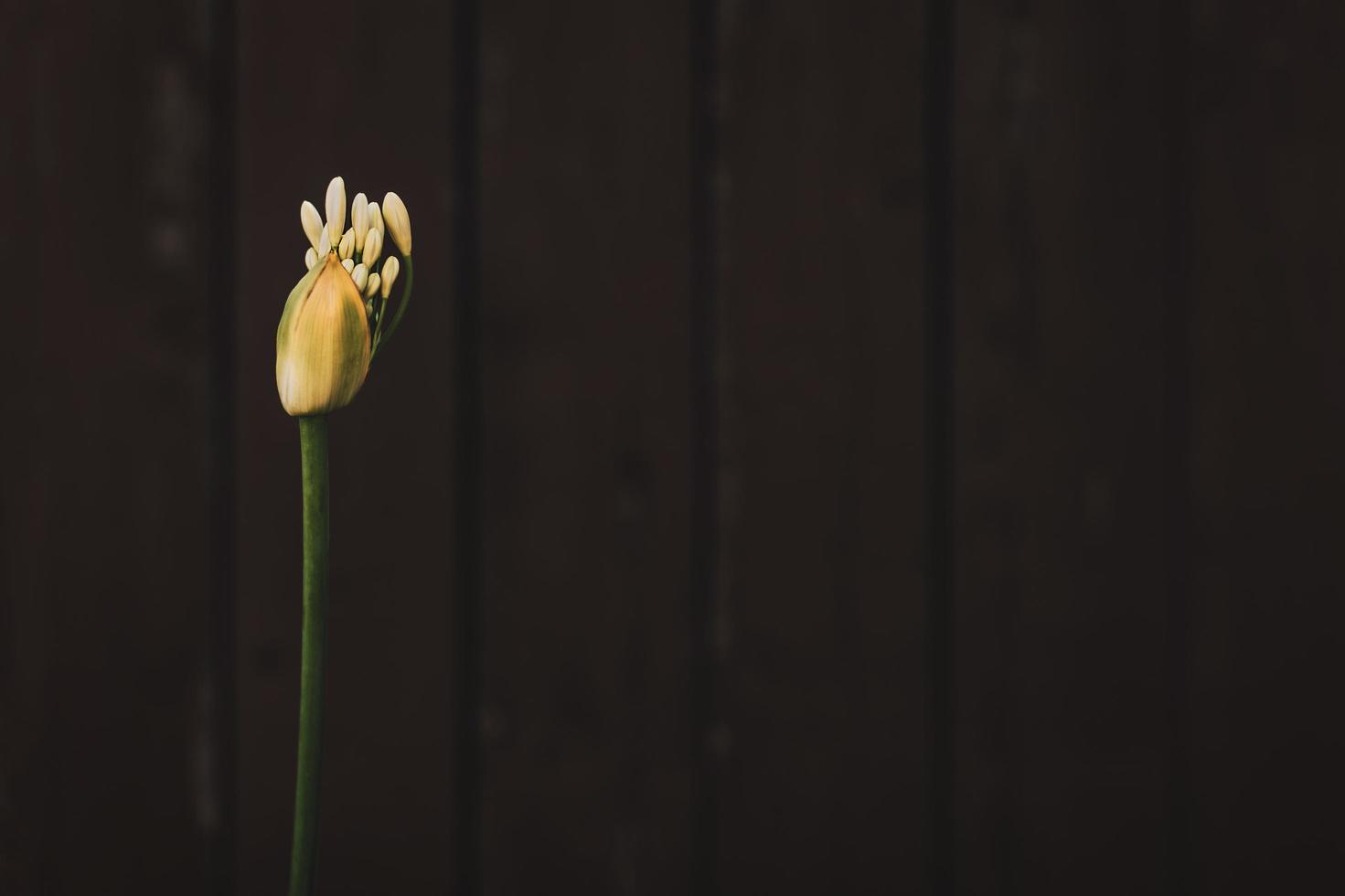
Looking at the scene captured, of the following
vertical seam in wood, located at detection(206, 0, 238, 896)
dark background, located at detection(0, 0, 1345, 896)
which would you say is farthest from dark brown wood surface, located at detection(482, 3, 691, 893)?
vertical seam in wood, located at detection(206, 0, 238, 896)

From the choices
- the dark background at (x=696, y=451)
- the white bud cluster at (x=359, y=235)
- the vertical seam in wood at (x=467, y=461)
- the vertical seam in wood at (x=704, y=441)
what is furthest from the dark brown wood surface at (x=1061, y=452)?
the white bud cluster at (x=359, y=235)

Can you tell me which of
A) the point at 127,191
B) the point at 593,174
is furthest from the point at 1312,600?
the point at 127,191

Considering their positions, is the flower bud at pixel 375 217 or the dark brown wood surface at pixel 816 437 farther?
the dark brown wood surface at pixel 816 437

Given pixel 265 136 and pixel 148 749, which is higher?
pixel 265 136

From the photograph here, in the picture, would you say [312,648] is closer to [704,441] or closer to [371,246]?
[371,246]

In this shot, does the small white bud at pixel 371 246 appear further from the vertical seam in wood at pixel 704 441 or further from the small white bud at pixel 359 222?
the vertical seam in wood at pixel 704 441

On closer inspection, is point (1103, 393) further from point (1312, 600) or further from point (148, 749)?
point (148, 749)
